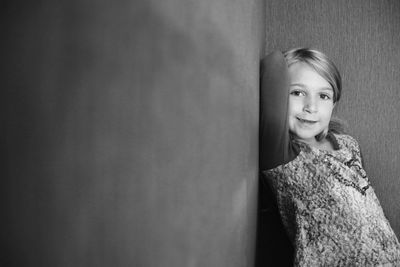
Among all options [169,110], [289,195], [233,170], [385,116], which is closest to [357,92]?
[385,116]

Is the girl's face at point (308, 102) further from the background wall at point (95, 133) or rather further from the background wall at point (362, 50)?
the background wall at point (95, 133)

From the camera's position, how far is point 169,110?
49 centimetres

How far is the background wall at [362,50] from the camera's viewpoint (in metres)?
1.17

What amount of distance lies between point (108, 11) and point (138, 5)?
0.12 ft

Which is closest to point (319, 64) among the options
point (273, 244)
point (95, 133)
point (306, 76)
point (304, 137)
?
point (306, 76)

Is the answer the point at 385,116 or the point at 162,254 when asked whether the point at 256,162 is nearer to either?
the point at 162,254

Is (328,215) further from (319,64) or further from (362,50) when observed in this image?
(362,50)

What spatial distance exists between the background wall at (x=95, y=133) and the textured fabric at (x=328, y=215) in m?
0.33

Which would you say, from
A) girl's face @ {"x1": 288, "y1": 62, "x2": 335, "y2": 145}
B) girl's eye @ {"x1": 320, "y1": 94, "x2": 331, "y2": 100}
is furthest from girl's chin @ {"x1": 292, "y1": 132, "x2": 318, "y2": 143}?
girl's eye @ {"x1": 320, "y1": 94, "x2": 331, "y2": 100}

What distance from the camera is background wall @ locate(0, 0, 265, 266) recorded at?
45cm

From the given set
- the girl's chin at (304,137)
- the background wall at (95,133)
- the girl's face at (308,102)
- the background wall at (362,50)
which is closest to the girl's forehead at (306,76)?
the girl's face at (308,102)

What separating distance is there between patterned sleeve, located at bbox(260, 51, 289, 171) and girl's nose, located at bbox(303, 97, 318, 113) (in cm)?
16

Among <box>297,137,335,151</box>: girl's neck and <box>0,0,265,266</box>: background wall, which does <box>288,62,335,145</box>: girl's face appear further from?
<box>0,0,265,266</box>: background wall

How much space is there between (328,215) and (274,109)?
228mm
